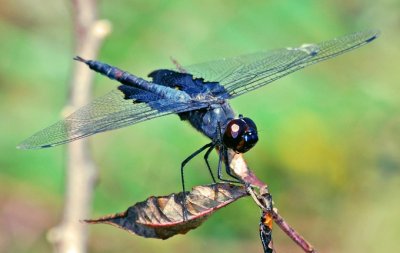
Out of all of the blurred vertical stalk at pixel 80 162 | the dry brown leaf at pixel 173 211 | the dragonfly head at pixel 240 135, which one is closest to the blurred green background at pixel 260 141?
the dragonfly head at pixel 240 135

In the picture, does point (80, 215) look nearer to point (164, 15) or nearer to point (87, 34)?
point (87, 34)

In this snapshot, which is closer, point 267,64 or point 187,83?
point 187,83

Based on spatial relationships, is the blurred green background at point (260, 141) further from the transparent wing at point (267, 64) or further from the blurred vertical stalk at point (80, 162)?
the blurred vertical stalk at point (80, 162)

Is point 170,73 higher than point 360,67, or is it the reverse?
point 360,67

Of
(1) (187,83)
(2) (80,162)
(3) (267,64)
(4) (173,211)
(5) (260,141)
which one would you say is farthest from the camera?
(5) (260,141)

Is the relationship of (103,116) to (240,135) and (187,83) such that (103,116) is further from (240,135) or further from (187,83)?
(240,135)

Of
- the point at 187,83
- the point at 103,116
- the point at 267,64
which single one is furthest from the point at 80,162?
the point at 267,64

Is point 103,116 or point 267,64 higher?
point 267,64

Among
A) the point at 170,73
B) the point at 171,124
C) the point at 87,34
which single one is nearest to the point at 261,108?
the point at 171,124
